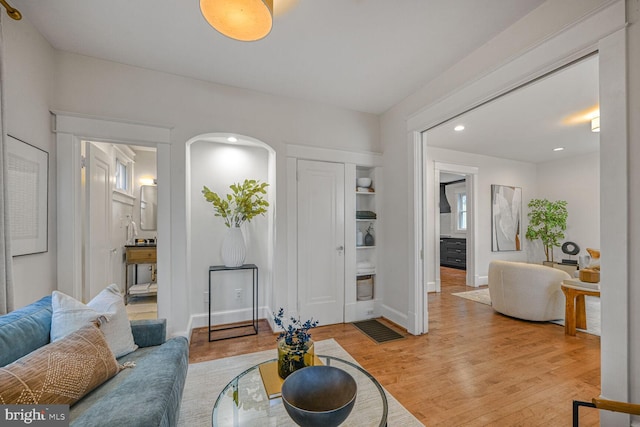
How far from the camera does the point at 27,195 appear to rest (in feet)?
6.27

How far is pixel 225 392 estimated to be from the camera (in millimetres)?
1364

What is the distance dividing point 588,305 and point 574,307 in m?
1.60

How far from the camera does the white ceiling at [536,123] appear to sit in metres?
2.75

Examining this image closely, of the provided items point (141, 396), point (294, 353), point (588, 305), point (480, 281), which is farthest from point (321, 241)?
point (588, 305)

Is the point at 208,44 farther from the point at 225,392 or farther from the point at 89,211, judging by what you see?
the point at 225,392

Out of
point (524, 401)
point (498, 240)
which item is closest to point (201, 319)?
point (524, 401)

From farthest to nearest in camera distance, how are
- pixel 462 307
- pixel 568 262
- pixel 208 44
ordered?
pixel 568 262 < pixel 462 307 < pixel 208 44

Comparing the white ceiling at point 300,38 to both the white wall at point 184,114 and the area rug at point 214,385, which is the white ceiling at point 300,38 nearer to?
the white wall at point 184,114

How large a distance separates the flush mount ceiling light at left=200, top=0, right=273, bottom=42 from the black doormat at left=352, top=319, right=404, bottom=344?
A: 9.73 feet

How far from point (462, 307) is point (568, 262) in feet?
10.3

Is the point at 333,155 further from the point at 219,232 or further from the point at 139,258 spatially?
the point at 139,258

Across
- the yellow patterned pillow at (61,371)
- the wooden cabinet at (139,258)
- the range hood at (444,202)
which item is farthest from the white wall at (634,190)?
the range hood at (444,202)

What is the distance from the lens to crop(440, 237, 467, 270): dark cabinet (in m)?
7.31

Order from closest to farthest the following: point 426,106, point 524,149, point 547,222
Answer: point 426,106 < point 524,149 < point 547,222
